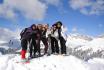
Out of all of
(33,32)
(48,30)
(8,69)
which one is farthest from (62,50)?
(8,69)

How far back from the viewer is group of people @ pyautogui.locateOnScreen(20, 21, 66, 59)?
20.2m

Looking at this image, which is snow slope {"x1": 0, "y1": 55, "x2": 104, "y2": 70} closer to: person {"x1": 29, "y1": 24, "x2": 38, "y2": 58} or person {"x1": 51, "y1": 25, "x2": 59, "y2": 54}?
person {"x1": 29, "y1": 24, "x2": 38, "y2": 58}

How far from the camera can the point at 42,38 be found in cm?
2116

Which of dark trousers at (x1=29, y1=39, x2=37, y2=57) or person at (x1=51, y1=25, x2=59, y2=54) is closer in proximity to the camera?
dark trousers at (x1=29, y1=39, x2=37, y2=57)

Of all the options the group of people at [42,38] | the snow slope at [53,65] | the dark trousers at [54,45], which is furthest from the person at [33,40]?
the snow slope at [53,65]

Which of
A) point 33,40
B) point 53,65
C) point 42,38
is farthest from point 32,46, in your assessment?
point 53,65

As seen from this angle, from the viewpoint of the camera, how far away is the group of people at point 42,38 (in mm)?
20156

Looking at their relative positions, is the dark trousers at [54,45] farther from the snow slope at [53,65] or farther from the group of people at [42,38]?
the snow slope at [53,65]

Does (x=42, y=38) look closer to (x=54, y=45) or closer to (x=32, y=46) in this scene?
(x=32, y=46)

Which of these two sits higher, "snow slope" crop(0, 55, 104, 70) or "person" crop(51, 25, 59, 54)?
"person" crop(51, 25, 59, 54)

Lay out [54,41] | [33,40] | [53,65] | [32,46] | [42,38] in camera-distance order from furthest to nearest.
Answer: [54,41], [32,46], [33,40], [42,38], [53,65]

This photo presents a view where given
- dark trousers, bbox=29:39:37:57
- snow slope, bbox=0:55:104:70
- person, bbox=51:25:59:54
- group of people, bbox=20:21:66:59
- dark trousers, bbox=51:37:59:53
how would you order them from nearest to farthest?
snow slope, bbox=0:55:104:70 < group of people, bbox=20:21:66:59 < dark trousers, bbox=29:39:37:57 < person, bbox=51:25:59:54 < dark trousers, bbox=51:37:59:53

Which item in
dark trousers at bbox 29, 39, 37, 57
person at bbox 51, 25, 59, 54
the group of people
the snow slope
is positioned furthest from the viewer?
person at bbox 51, 25, 59, 54

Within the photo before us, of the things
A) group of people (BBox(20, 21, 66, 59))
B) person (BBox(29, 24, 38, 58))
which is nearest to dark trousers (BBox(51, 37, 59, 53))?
group of people (BBox(20, 21, 66, 59))
